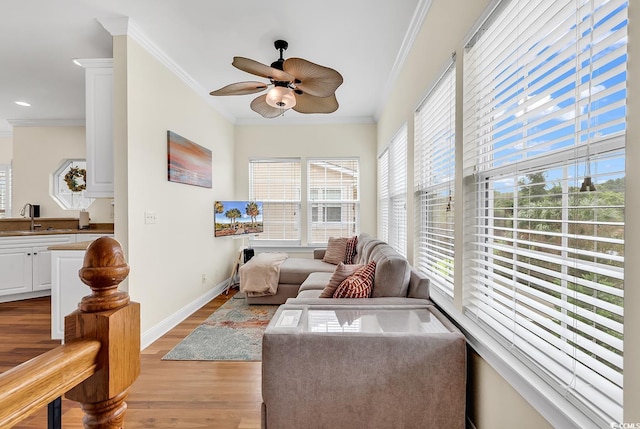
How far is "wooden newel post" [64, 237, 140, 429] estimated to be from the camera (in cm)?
57

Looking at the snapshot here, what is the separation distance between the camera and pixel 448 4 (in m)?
1.83

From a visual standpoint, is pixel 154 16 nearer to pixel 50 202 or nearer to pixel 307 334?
pixel 307 334

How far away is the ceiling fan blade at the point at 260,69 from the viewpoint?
2041mm

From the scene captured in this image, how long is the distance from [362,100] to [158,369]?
4031mm

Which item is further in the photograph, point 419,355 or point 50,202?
point 50,202

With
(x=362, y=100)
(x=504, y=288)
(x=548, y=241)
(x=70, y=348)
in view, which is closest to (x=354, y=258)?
(x=362, y=100)

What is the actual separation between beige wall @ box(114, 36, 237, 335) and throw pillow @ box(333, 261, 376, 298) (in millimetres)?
1877

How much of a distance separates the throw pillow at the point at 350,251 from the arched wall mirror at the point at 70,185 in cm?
448

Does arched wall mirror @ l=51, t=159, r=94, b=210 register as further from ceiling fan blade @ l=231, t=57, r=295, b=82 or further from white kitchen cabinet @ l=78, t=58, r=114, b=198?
ceiling fan blade @ l=231, t=57, r=295, b=82

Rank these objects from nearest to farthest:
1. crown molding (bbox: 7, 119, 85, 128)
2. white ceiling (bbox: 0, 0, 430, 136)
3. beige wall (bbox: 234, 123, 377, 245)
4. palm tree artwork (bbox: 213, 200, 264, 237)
→ 1. white ceiling (bbox: 0, 0, 430, 136)
2. palm tree artwork (bbox: 213, 200, 264, 237)
3. crown molding (bbox: 7, 119, 85, 128)
4. beige wall (bbox: 234, 123, 377, 245)

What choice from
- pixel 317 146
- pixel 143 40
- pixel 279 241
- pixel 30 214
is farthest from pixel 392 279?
pixel 30 214

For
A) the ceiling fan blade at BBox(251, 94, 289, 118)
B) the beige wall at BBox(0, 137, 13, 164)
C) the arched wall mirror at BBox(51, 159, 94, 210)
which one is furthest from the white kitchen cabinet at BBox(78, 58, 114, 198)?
the beige wall at BBox(0, 137, 13, 164)

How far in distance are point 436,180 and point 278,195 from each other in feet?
11.4

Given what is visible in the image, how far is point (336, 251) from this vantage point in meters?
4.40
